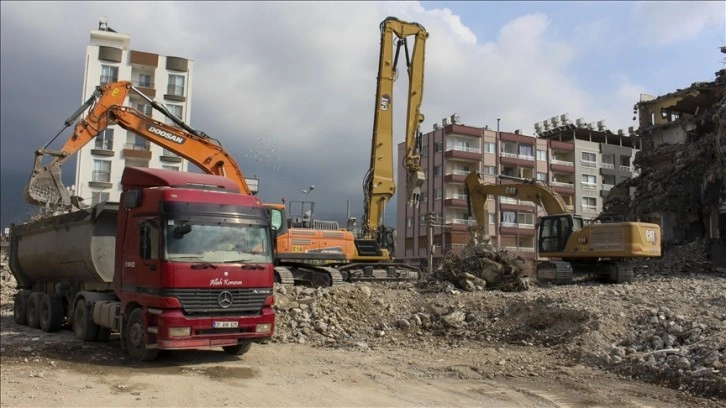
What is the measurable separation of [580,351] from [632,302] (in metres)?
3.86

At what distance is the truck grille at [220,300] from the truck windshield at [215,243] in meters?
0.52

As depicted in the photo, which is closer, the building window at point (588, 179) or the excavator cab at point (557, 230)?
the excavator cab at point (557, 230)

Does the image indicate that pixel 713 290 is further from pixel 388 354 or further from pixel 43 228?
pixel 43 228

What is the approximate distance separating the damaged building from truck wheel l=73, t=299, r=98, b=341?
24.9m

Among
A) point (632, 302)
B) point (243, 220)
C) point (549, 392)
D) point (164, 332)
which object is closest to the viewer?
point (549, 392)

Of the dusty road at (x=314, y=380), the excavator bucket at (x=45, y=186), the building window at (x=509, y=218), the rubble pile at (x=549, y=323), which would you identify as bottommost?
the dusty road at (x=314, y=380)

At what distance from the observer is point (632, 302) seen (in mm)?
14570

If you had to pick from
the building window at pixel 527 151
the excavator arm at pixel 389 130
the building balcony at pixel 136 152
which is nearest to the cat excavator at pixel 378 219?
the excavator arm at pixel 389 130

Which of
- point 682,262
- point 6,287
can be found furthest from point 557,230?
point 6,287

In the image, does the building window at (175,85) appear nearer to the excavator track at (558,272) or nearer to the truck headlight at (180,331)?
the excavator track at (558,272)

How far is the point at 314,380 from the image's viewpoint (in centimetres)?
938

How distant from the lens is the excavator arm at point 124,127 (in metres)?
16.4

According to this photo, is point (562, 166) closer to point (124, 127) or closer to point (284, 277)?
point (284, 277)

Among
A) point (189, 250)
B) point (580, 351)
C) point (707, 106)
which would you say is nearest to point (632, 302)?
point (580, 351)
